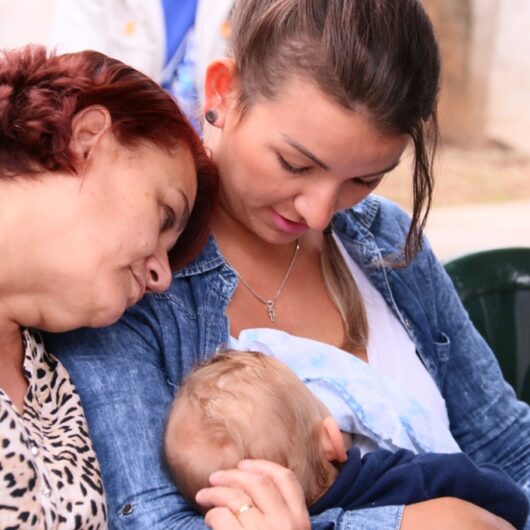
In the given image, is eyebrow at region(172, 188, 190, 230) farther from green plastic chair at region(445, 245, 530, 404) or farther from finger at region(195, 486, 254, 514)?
green plastic chair at region(445, 245, 530, 404)

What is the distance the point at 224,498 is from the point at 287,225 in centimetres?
57

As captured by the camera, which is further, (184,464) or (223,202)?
(223,202)

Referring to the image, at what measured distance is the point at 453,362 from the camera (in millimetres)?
2350

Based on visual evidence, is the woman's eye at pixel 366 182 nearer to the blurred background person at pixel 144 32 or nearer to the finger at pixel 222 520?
the finger at pixel 222 520

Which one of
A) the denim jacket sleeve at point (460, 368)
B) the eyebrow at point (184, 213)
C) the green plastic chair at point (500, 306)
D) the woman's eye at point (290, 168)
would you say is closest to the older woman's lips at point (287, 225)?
the woman's eye at point (290, 168)

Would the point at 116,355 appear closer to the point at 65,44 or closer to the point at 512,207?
the point at 65,44

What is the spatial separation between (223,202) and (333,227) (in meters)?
0.32

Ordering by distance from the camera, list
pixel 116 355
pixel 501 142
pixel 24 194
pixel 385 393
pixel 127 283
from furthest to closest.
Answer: pixel 501 142 → pixel 385 393 → pixel 116 355 → pixel 127 283 → pixel 24 194

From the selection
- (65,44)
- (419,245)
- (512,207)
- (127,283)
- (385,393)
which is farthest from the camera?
(512,207)

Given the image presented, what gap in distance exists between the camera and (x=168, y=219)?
1.76m

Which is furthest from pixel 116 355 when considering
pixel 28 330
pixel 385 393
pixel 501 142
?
pixel 501 142

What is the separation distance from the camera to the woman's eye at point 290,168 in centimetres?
190

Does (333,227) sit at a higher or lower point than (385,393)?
higher

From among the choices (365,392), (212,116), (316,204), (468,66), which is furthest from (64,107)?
(468,66)
